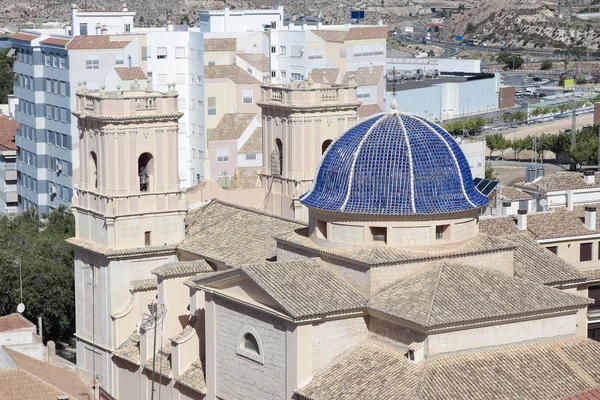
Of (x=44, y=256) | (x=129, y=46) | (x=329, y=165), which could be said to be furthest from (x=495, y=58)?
(x=329, y=165)

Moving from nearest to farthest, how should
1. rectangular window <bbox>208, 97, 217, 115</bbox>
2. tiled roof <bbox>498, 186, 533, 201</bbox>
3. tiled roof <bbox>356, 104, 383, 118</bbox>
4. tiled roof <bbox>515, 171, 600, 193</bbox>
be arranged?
tiled roof <bbox>515, 171, 600, 193</bbox>, tiled roof <bbox>498, 186, 533, 201</bbox>, rectangular window <bbox>208, 97, 217, 115</bbox>, tiled roof <bbox>356, 104, 383, 118</bbox>

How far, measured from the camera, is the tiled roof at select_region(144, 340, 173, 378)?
4075 cm

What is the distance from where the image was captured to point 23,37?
75000mm

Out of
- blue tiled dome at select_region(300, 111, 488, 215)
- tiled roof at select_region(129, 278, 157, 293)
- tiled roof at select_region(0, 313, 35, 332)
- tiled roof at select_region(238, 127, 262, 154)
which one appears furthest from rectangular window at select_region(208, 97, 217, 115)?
blue tiled dome at select_region(300, 111, 488, 215)

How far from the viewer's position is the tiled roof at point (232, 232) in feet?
136

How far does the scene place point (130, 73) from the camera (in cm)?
7331

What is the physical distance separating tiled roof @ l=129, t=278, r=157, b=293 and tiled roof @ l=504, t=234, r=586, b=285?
34.5ft

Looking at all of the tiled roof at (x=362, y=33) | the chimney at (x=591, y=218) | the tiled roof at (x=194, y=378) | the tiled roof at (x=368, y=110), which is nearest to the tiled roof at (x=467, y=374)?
the tiled roof at (x=194, y=378)

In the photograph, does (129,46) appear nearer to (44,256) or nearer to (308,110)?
(44,256)

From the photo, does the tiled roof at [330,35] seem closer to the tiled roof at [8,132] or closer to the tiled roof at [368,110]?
the tiled roof at [368,110]

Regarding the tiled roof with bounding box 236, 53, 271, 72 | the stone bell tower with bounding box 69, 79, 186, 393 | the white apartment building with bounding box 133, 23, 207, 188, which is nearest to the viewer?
the stone bell tower with bounding box 69, 79, 186, 393

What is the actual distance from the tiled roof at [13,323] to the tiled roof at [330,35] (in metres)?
39.6

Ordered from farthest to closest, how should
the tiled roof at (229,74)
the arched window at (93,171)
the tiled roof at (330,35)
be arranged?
the tiled roof at (330,35) < the tiled roof at (229,74) < the arched window at (93,171)

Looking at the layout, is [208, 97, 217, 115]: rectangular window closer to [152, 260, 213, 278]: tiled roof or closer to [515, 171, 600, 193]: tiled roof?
[515, 171, 600, 193]: tiled roof
